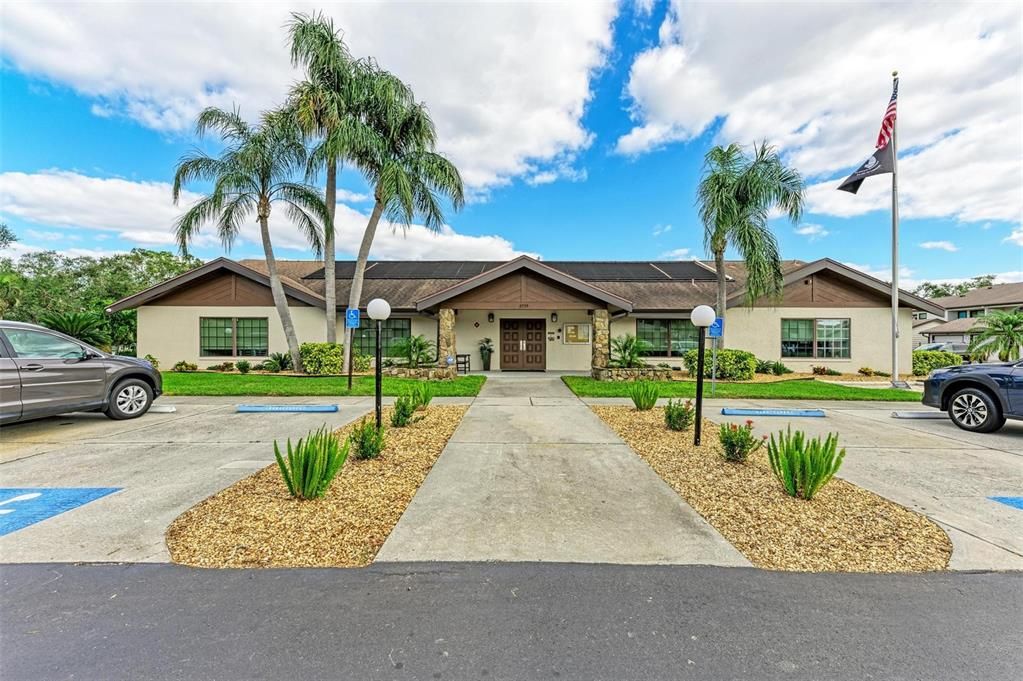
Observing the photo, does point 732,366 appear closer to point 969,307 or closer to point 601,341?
point 601,341

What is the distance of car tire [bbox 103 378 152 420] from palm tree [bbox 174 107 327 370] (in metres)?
7.37

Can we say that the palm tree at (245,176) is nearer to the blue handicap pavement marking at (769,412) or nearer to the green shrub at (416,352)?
the green shrub at (416,352)

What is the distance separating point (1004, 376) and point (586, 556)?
867cm

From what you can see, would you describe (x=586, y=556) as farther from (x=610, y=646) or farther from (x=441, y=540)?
(x=441, y=540)

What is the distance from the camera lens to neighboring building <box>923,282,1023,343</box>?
116 ft

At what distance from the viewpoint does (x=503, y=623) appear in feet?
7.66

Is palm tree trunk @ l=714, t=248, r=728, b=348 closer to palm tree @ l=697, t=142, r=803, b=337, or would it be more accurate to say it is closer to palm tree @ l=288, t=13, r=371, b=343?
palm tree @ l=697, t=142, r=803, b=337

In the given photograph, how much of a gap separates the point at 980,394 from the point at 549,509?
8.44 metres

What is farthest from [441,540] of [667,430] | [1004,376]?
[1004,376]

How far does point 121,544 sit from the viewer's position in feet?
10.5

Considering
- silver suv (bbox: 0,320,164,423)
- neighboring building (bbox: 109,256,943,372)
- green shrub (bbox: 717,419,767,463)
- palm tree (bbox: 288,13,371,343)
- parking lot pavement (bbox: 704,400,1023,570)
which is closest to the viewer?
parking lot pavement (bbox: 704,400,1023,570)

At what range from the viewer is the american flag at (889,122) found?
1287 centimetres

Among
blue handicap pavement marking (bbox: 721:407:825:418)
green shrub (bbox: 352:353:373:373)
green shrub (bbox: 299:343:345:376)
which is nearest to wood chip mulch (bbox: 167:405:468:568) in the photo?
blue handicap pavement marking (bbox: 721:407:825:418)

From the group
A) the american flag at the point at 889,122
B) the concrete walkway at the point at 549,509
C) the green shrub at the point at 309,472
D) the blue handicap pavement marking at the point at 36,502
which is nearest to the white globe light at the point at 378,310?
the concrete walkway at the point at 549,509
